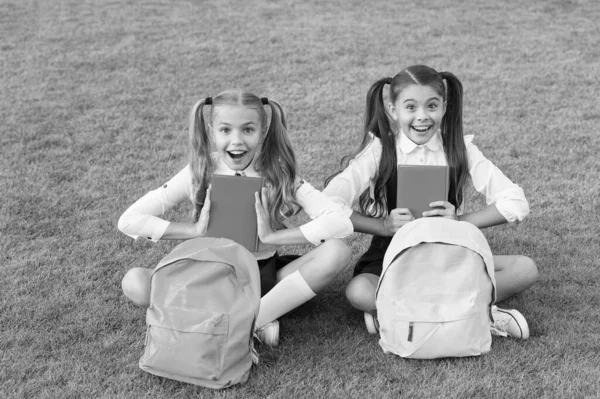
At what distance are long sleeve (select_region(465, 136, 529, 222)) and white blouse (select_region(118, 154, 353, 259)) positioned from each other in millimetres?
638

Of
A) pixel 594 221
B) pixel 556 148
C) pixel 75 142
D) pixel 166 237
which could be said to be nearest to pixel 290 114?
pixel 75 142

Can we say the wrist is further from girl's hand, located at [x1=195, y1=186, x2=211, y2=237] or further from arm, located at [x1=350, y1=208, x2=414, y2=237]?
girl's hand, located at [x1=195, y1=186, x2=211, y2=237]

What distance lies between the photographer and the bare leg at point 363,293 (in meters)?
3.29

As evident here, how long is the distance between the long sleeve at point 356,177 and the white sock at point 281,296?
41 cm

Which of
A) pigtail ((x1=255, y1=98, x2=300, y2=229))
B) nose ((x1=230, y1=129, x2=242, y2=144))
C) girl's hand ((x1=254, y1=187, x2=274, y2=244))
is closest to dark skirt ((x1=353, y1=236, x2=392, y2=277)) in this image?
pigtail ((x1=255, y1=98, x2=300, y2=229))

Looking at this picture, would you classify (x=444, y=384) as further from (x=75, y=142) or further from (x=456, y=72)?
(x=456, y=72)

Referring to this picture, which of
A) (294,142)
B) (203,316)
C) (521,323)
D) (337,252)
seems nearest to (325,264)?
(337,252)

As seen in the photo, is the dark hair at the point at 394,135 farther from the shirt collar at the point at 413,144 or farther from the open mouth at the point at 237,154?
the open mouth at the point at 237,154

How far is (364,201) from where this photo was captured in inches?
145

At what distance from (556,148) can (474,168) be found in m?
2.33

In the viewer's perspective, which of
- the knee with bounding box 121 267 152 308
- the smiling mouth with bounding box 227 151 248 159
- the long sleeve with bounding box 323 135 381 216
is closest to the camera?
the knee with bounding box 121 267 152 308

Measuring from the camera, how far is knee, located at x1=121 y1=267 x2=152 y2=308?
3150 millimetres

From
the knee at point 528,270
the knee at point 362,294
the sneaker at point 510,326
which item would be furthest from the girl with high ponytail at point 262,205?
the knee at point 528,270

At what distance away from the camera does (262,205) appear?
3.20 meters
